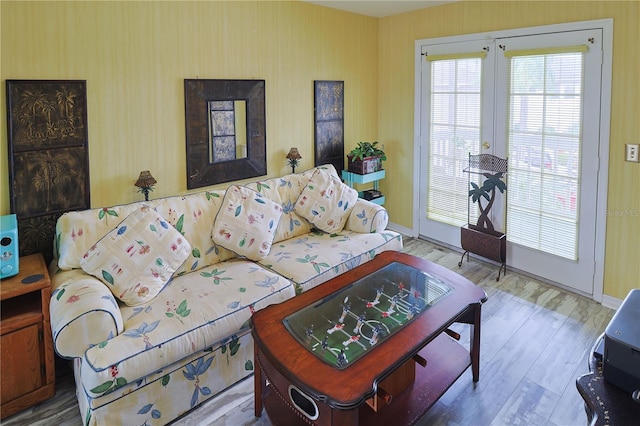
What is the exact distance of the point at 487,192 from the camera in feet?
12.7

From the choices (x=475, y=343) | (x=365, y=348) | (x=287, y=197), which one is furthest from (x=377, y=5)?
(x=365, y=348)

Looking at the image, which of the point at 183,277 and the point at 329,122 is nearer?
the point at 183,277

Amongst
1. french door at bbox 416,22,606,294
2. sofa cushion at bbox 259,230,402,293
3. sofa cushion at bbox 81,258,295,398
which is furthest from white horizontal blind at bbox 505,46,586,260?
sofa cushion at bbox 81,258,295,398

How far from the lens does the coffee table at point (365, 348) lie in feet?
5.84

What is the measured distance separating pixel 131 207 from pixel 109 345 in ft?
3.45

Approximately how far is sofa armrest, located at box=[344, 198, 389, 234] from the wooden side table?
2.21 meters

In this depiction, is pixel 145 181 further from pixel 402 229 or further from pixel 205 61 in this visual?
pixel 402 229

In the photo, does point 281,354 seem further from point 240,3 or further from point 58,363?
point 240,3

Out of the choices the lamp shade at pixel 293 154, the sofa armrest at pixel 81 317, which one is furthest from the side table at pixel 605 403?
the lamp shade at pixel 293 154

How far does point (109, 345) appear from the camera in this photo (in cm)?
203

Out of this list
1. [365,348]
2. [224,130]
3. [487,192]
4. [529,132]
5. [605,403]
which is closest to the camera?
[605,403]

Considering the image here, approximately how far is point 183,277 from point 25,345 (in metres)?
0.88

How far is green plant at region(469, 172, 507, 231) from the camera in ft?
12.4

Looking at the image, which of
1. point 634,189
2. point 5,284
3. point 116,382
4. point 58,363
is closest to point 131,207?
point 5,284
